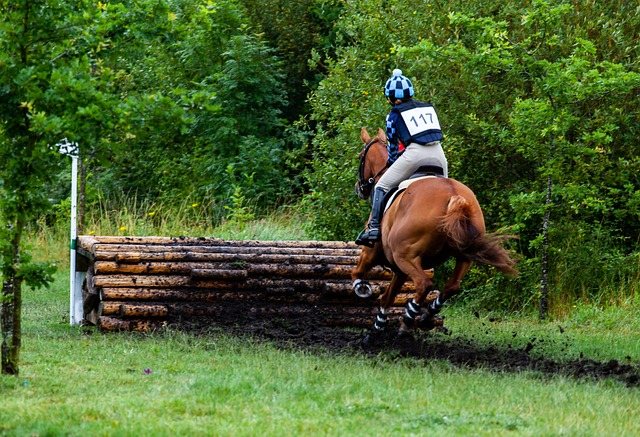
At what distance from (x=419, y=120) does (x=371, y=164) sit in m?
1.43

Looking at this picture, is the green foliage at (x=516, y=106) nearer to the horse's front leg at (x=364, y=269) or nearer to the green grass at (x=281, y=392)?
the horse's front leg at (x=364, y=269)

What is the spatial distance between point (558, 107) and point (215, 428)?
29.3ft

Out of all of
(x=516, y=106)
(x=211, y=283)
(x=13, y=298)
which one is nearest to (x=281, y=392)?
(x=13, y=298)

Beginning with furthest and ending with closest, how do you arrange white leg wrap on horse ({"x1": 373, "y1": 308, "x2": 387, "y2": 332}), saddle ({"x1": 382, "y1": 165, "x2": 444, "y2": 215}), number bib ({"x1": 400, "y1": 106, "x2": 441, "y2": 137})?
white leg wrap on horse ({"x1": 373, "y1": 308, "x2": 387, "y2": 332}), number bib ({"x1": 400, "y1": 106, "x2": 441, "y2": 137}), saddle ({"x1": 382, "y1": 165, "x2": 444, "y2": 215})

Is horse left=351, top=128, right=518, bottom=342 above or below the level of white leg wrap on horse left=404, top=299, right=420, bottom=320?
above

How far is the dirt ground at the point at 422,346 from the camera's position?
374 inches

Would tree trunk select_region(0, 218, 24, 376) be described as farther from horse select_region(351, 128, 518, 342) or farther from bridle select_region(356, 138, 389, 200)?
bridle select_region(356, 138, 389, 200)

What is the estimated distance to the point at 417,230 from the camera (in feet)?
34.3

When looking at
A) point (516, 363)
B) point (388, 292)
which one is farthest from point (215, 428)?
point (388, 292)

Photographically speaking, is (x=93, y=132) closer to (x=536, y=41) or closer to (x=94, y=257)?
(x=94, y=257)

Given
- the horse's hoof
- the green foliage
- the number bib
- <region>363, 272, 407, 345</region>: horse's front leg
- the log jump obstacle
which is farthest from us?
the green foliage

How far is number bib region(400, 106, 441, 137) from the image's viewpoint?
11.2 metres

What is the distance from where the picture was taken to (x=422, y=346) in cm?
1079

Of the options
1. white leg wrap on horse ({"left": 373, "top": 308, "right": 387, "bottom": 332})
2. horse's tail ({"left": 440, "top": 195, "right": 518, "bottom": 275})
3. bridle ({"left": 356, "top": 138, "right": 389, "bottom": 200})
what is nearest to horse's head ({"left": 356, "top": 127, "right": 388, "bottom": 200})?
bridle ({"left": 356, "top": 138, "right": 389, "bottom": 200})
